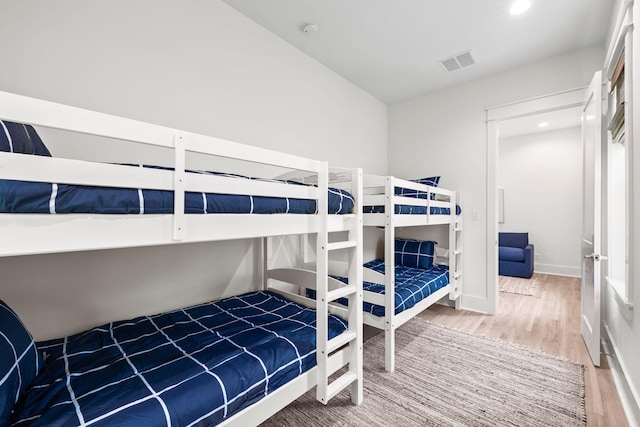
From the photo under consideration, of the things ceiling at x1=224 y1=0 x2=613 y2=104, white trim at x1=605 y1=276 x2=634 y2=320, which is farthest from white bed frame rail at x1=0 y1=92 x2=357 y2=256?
white trim at x1=605 y1=276 x2=634 y2=320

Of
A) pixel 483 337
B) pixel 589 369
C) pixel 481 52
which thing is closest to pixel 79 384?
pixel 483 337

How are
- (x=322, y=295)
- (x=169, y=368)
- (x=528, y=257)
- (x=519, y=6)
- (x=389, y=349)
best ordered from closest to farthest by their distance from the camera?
1. (x=169, y=368)
2. (x=322, y=295)
3. (x=389, y=349)
4. (x=519, y=6)
5. (x=528, y=257)

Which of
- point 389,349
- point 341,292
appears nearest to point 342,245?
point 341,292

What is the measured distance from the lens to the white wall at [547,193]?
16.1ft

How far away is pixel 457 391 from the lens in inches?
71.5

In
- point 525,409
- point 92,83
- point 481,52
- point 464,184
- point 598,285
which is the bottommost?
point 525,409

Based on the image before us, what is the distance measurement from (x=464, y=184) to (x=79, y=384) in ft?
11.9

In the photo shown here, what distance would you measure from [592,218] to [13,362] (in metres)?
3.56

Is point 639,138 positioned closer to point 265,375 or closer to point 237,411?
point 265,375

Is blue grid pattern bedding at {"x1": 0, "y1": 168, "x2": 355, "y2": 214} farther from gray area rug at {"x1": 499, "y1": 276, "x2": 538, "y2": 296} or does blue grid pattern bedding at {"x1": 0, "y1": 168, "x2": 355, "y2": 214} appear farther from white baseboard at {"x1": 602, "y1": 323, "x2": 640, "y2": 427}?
gray area rug at {"x1": 499, "y1": 276, "x2": 538, "y2": 296}

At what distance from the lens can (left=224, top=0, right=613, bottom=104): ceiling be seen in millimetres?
2166

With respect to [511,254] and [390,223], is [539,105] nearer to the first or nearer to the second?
[390,223]

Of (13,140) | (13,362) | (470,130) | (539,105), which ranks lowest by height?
(13,362)

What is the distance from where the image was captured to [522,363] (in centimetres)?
215
